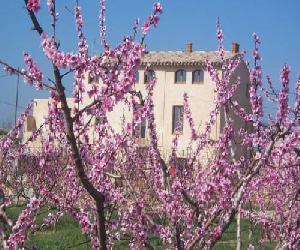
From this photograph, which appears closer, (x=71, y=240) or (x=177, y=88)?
(x=71, y=240)

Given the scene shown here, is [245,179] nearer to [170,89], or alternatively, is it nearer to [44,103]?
[170,89]

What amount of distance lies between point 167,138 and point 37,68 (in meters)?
31.1

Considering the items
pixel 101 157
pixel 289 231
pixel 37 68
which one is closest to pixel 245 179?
pixel 101 157

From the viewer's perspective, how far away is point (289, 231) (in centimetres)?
490

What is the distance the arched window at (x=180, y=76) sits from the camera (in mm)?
33750

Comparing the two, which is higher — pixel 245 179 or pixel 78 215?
pixel 245 179

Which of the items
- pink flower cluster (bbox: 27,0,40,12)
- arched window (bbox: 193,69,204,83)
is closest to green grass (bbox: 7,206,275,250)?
pink flower cluster (bbox: 27,0,40,12)

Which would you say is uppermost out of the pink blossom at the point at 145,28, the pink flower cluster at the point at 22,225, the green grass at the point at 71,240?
the pink blossom at the point at 145,28

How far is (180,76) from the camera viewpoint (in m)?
33.9

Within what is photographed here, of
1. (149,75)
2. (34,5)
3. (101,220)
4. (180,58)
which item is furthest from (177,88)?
(34,5)

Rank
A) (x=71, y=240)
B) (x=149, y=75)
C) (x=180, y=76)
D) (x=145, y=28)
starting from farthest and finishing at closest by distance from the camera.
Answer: (x=180, y=76) → (x=71, y=240) → (x=149, y=75) → (x=145, y=28)

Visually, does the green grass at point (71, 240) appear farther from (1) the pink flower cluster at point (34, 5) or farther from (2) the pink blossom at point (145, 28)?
(1) the pink flower cluster at point (34, 5)

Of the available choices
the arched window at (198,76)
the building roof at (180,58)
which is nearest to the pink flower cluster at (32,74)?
the building roof at (180,58)

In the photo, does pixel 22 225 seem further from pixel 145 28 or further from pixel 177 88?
pixel 177 88
